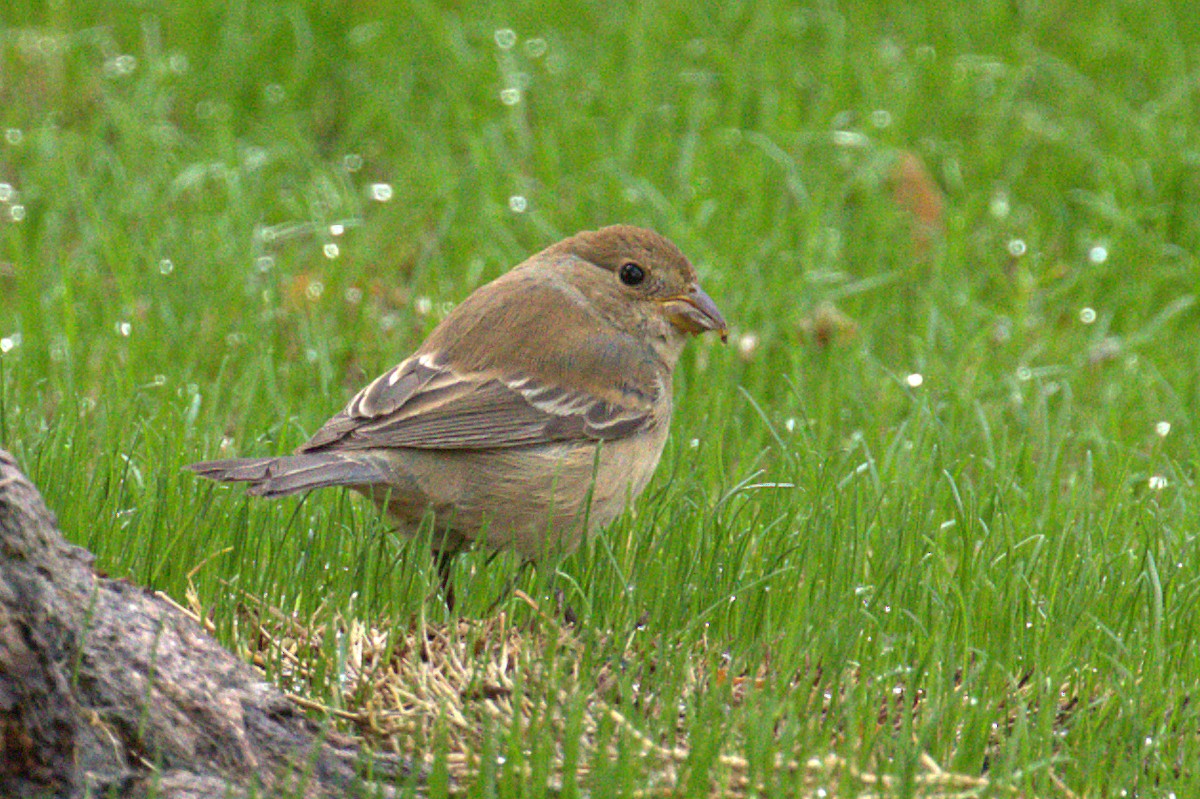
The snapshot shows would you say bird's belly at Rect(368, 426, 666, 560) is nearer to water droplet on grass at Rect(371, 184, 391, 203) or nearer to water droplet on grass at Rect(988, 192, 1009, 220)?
water droplet on grass at Rect(371, 184, 391, 203)

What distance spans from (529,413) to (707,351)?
6.36 feet

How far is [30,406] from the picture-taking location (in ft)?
17.0

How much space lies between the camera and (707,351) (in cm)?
640

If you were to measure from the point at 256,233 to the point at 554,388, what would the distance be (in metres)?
2.51

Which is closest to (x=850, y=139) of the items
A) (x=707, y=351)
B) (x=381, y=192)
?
(x=707, y=351)

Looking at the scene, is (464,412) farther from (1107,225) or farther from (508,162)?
(1107,225)

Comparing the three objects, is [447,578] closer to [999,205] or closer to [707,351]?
[707,351]

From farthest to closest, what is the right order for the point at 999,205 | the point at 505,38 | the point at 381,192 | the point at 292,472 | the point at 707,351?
the point at 505,38, the point at 999,205, the point at 381,192, the point at 707,351, the point at 292,472

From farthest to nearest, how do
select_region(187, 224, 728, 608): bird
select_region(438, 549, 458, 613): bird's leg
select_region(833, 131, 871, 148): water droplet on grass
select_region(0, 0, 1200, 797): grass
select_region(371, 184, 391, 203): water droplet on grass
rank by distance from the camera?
select_region(833, 131, 871, 148): water droplet on grass
select_region(371, 184, 391, 203): water droplet on grass
select_region(187, 224, 728, 608): bird
select_region(438, 549, 458, 613): bird's leg
select_region(0, 0, 1200, 797): grass

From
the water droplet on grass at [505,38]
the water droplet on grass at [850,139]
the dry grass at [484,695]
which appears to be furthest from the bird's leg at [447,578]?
the water droplet on grass at [505,38]

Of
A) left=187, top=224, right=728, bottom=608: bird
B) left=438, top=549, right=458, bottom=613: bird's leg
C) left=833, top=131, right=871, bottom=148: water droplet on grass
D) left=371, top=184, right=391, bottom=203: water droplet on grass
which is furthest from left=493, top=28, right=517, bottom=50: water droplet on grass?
left=438, top=549, right=458, bottom=613: bird's leg

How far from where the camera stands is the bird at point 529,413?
4.30 m

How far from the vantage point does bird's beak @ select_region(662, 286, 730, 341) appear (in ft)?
16.6

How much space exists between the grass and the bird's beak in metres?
0.32
